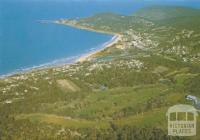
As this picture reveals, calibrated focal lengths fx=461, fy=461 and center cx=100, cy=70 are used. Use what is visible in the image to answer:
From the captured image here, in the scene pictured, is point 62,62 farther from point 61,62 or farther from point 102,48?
point 102,48

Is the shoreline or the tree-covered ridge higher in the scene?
the shoreline

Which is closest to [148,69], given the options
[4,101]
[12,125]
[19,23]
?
[4,101]

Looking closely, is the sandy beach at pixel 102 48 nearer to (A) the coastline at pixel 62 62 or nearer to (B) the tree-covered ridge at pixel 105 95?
(A) the coastline at pixel 62 62

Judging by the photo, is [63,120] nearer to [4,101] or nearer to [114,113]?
[114,113]

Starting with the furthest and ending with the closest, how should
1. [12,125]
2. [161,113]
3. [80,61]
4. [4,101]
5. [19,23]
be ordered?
[19,23] < [80,61] < [4,101] < [161,113] < [12,125]

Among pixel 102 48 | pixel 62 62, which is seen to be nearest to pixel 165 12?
pixel 102 48

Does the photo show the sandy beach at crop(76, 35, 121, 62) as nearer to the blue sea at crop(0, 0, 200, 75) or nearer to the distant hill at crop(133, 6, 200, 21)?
the blue sea at crop(0, 0, 200, 75)

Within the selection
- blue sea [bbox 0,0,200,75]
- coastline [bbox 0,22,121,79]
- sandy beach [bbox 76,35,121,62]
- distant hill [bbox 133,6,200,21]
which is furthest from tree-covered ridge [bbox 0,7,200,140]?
distant hill [bbox 133,6,200,21]

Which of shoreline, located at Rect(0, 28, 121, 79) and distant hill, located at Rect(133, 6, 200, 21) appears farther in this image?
distant hill, located at Rect(133, 6, 200, 21)
